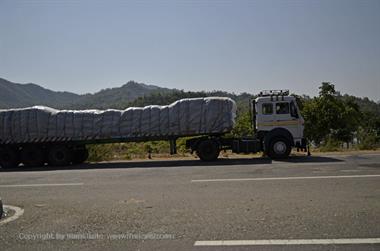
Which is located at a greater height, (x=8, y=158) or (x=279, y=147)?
(x=279, y=147)

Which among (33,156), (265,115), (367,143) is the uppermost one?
(265,115)

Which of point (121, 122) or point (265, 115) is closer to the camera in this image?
point (265, 115)

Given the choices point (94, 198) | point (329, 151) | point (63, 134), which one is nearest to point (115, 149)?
point (63, 134)

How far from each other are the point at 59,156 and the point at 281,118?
37.0 feet

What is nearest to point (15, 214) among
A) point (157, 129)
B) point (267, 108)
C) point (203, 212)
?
point (203, 212)

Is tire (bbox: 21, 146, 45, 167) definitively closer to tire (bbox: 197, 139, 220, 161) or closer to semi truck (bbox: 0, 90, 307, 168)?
semi truck (bbox: 0, 90, 307, 168)

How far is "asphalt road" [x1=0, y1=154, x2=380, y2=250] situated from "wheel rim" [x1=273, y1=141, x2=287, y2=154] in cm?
573

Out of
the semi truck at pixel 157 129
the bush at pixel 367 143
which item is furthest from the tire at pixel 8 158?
the bush at pixel 367 143

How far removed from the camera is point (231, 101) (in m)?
21.1

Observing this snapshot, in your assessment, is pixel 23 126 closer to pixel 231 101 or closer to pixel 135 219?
pixel 231 101

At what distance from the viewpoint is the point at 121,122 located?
21.5 meters

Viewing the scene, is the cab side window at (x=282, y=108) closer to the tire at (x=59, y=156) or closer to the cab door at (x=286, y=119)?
the cab door at (x=286, y=119)

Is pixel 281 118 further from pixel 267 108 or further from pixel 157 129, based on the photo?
pixel 157 129

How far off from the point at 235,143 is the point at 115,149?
32.7ft
